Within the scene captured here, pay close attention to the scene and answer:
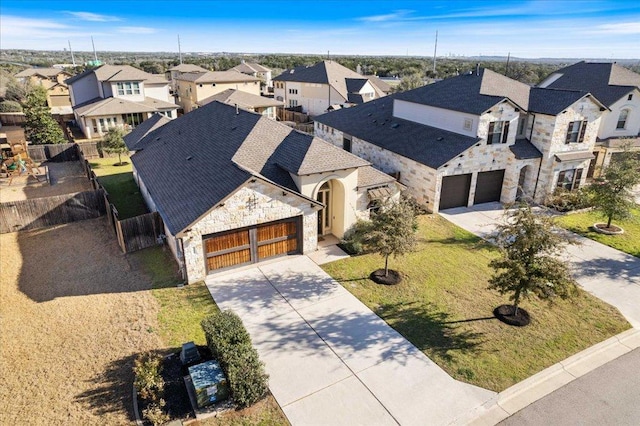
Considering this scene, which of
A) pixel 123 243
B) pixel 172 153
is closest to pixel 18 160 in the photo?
pixel 172 153

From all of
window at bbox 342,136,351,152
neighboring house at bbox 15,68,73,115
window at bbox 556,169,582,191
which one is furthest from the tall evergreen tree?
window at bbox 556,169,582,191

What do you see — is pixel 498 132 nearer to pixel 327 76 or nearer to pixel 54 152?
pixel 327 76

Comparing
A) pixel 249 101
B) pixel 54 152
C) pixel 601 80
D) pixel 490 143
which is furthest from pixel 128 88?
pixel 601 80

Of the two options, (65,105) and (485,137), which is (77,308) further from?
(65,105)

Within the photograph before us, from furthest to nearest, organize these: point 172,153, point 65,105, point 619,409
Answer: point 65,105
point 172,153
point 619,409

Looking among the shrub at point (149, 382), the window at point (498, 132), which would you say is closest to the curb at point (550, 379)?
the shrub at point (149, 382)

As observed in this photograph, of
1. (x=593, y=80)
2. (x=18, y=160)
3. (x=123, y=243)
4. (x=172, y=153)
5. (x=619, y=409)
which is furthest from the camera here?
(x=593, y=80)
